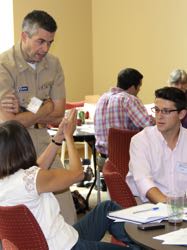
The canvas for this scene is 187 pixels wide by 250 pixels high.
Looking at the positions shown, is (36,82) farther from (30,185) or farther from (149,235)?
(149,235)

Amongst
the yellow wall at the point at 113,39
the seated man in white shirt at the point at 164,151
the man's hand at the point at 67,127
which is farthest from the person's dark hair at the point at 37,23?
the yellow wall at the point at 113,39

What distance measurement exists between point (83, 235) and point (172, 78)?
335 cm

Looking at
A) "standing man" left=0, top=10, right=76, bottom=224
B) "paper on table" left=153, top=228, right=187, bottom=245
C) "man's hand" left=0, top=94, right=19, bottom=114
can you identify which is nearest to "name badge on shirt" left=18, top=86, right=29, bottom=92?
"standing man" left=0, top=10, right=76, bottom=224

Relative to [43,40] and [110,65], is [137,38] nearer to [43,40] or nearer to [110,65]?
[110,65]

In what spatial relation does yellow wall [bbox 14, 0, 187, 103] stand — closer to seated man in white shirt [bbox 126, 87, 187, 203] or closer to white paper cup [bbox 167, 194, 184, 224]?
seated man in white shirt [bbox 126, 87, 187, 203]

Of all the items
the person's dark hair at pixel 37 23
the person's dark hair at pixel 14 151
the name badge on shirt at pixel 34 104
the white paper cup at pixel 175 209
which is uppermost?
the person's dark hair at pixel 37 23

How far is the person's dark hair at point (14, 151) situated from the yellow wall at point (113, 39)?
6.00 meters

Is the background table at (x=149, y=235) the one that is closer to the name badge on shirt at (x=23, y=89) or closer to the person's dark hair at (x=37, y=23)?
the name badge on shirt at (x=23, y=89)

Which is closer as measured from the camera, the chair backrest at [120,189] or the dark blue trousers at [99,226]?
the dark blue trousers at [99,226]

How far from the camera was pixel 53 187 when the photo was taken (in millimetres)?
2377

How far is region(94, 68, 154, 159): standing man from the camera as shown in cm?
508

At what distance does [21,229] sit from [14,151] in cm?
37

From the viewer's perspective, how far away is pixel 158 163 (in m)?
3.27

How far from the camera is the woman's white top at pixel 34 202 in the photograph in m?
2.29
